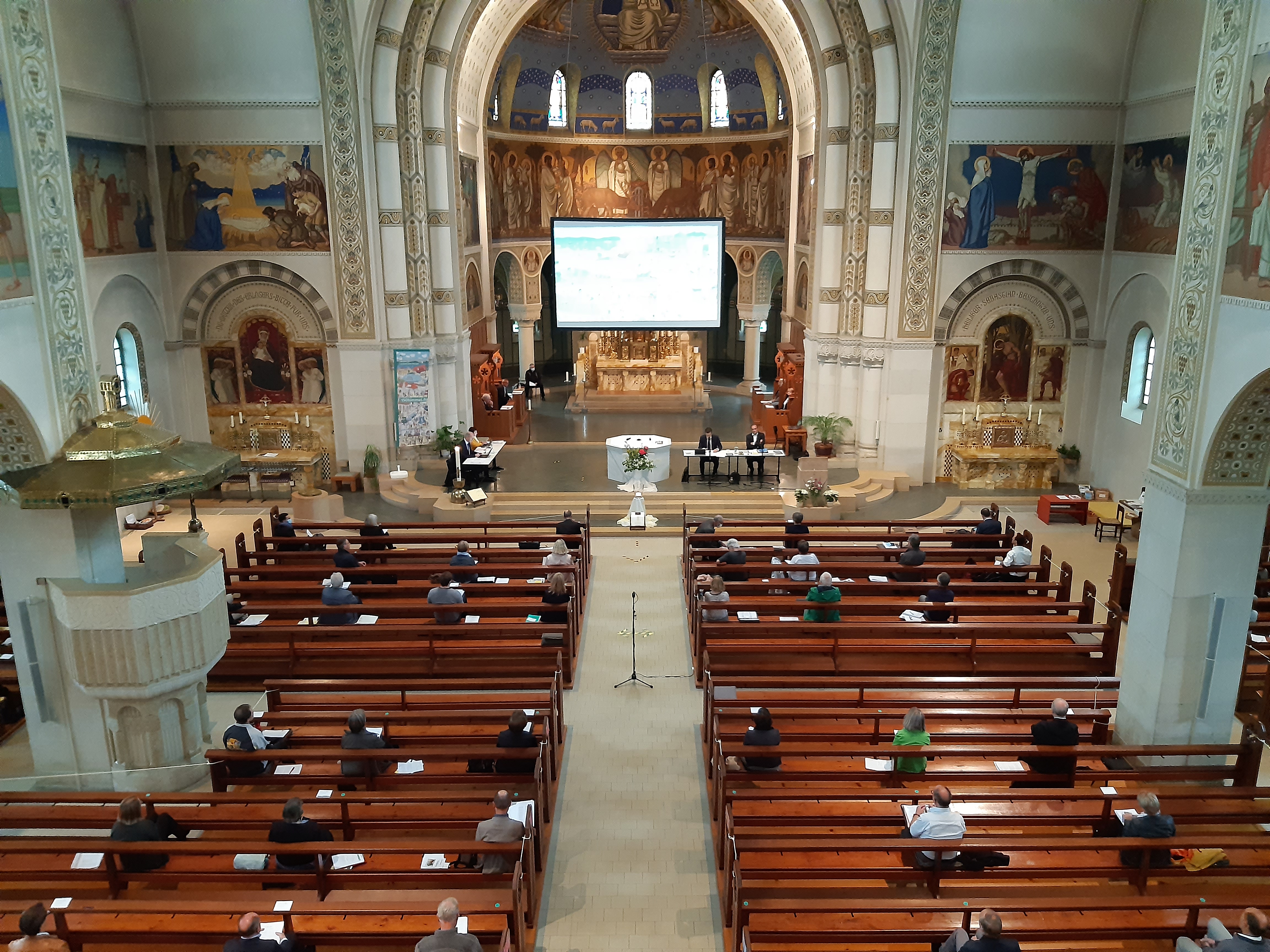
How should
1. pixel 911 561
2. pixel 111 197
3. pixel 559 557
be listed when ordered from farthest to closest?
pixel 111 197 → pixel 911 561 → pixel 559 557

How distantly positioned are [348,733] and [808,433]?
1865 cm

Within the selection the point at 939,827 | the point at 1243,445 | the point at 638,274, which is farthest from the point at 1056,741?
the point at 638,274

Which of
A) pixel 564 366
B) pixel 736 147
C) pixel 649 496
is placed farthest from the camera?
pixel 564 366

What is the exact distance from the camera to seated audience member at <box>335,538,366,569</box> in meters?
16.6

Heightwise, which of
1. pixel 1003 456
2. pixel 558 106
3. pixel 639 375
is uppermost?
pixel 558 106

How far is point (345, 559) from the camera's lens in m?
16.6

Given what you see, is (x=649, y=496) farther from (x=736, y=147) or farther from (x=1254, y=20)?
(x=736, y=147)

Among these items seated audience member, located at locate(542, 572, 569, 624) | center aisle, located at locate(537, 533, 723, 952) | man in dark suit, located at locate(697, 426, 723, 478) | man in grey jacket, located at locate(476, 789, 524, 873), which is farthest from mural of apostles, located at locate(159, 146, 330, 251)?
man in grey jacket, located at locate(476, 789, 524, 873)

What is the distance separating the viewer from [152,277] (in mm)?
23547

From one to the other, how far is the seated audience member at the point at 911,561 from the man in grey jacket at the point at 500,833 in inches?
376

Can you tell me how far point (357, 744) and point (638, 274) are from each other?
21.1 m

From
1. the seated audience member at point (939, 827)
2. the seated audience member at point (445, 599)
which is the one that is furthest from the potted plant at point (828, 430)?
the seated audience member at point (939, 827)

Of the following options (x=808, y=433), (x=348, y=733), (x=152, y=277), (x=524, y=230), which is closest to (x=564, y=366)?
(x=524, y=230)

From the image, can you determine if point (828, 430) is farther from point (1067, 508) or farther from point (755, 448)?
point (1067, 508)
